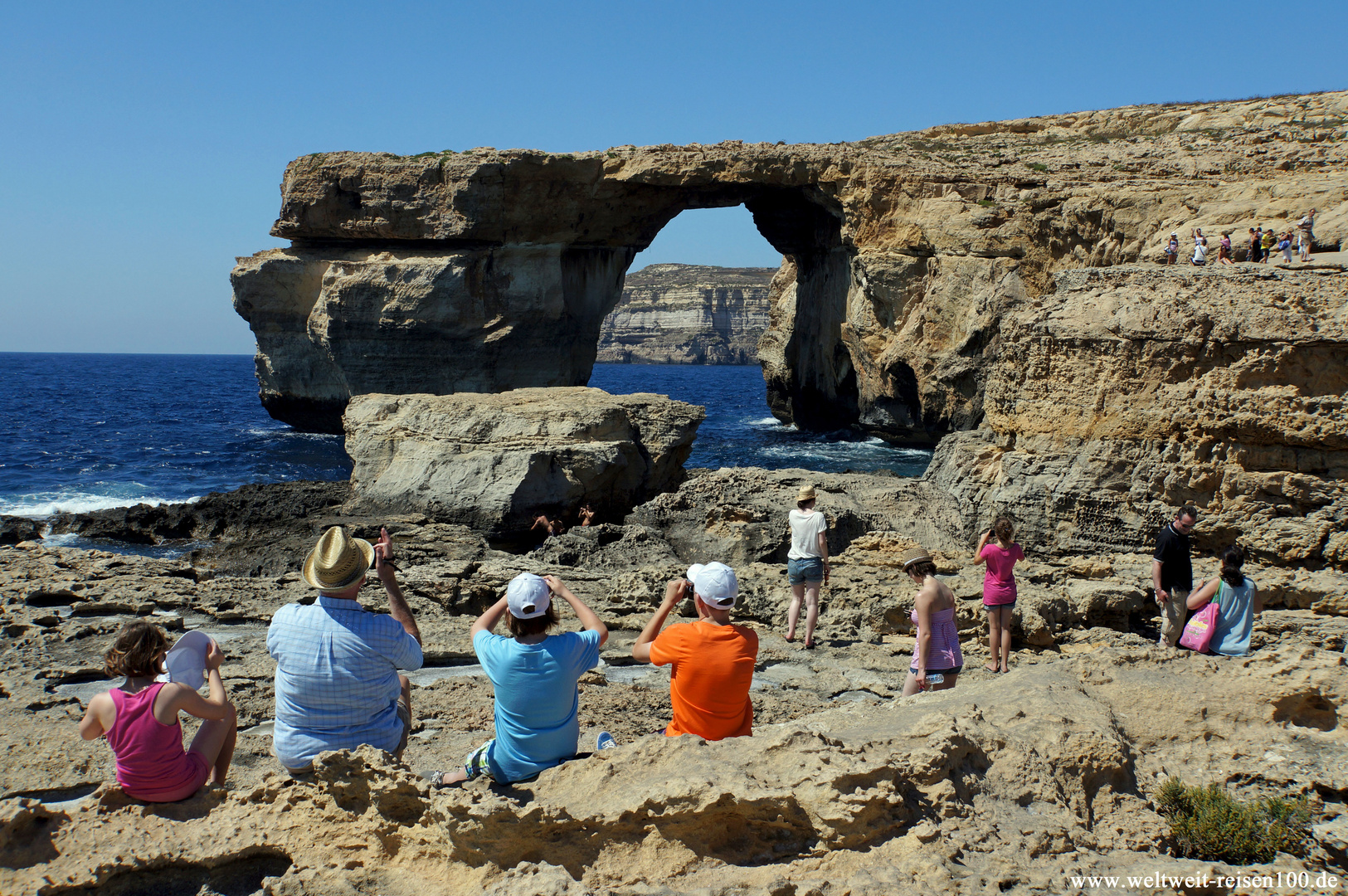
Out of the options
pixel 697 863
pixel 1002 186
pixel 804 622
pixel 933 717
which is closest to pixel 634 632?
pixel 804 622

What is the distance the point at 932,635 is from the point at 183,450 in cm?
2929

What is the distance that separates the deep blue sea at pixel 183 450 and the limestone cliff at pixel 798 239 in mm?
2414

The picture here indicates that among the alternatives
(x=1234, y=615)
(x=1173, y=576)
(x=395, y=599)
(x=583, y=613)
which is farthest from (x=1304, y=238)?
(x=395, y=599)

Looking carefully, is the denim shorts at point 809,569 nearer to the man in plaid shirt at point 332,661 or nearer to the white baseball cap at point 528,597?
the white baseball cap at point 528,597

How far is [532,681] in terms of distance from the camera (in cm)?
354

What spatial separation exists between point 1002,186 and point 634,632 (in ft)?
71.1

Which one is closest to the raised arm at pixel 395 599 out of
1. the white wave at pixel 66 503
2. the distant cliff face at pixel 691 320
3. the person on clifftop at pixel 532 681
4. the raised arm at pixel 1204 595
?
the person on clifftop at pixel 532 681

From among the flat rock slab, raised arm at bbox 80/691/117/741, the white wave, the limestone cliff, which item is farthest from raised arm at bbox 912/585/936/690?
the limestone cliff

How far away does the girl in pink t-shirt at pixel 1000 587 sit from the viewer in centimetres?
666

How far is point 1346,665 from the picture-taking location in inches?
185

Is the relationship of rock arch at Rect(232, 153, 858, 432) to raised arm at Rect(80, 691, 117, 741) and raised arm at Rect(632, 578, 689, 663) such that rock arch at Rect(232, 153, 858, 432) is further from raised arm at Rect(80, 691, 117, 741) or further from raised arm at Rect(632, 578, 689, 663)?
raised arm at Rect(80, 691, 117, 741)

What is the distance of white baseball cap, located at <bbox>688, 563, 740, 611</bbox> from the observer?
3.86 meters

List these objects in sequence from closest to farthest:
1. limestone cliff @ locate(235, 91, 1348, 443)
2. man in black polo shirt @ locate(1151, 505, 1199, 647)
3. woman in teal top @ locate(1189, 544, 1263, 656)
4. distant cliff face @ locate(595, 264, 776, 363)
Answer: woman in teal top @ locate(1189, 544, 1263, 656), man in black polo shirt @ locate(1151, 505, 1199, 647), limestone cliff @ locate(235, 91, 1348, 443), distant cliff face @ locate(595, 264, 776, 363)

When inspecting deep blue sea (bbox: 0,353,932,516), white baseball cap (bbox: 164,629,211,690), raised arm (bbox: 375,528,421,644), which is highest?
raised arm (bbox: 375,528,421,644)
